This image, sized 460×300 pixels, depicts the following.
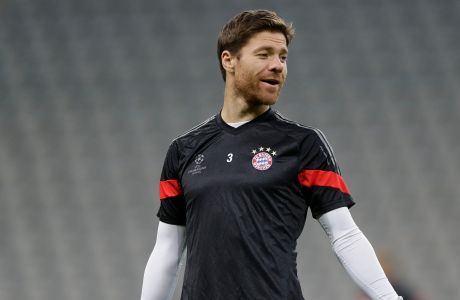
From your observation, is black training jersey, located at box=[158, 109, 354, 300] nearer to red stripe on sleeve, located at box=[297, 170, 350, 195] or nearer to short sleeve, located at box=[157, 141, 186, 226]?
red stripe on sleeve, located at box=[297, 170, 350, 195]

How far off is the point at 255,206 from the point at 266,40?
18.0 inches

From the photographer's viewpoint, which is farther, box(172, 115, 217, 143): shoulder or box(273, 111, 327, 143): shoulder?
box(172, 115, 217, 143): shoulder

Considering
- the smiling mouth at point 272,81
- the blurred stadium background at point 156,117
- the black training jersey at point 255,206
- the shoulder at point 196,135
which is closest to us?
the black training jersey at point 255,206

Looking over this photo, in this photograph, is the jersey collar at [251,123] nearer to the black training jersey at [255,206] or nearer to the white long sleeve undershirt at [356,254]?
the black training jersey at [255,206]

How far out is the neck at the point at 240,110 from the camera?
8.48 ft

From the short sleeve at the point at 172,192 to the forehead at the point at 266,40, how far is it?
370 mm

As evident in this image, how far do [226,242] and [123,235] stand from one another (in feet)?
14.2

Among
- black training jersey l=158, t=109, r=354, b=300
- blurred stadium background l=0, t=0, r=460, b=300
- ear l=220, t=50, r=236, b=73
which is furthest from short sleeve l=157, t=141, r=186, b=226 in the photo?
blurred stadium background l=0, t=0, r=460, b=300

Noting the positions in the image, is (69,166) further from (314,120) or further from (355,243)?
(355,243)

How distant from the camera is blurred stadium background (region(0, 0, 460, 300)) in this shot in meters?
6.63

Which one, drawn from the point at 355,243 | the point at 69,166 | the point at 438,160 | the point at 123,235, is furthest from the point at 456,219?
the point at 355,243

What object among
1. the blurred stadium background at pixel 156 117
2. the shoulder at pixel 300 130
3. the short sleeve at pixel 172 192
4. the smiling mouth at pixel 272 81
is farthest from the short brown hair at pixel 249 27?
the blurred stadium background at pixel 156 117

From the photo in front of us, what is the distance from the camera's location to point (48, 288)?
6.60 m

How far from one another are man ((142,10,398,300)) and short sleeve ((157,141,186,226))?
4 cm
